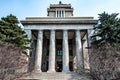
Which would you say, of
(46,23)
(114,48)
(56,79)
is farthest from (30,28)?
(114,48)

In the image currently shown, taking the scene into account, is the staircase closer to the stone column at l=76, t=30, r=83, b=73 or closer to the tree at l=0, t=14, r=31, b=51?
the stone column at l=76, t=30, r=83, b=73

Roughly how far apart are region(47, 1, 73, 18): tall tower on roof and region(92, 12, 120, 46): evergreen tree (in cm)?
1334

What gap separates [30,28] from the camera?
3169 centimetres

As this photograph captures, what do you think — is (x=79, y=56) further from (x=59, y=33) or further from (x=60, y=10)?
(x=60, y=10)

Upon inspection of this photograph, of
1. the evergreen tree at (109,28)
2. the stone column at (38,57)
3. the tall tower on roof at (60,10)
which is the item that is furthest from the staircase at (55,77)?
the tall tower on roof at (60,10)

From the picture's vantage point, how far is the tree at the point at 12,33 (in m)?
23.1

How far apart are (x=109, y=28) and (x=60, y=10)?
16202 millimetres

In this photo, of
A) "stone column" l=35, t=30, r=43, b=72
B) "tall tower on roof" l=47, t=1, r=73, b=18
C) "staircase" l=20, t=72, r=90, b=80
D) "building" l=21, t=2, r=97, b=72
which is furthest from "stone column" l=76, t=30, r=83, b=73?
"tall tower on roof" l=47, t=1, r=73, b=18

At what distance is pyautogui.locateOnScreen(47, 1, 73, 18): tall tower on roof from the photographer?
126 feet

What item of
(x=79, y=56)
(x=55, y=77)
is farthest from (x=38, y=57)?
(x=79, y=56)

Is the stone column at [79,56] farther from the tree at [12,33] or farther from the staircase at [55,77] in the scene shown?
the tree at [12,33]

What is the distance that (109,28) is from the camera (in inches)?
978

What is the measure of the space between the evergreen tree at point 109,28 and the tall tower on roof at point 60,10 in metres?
13.3

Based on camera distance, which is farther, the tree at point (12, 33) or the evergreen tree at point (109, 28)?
the evergreen tree at point (109, 28)
